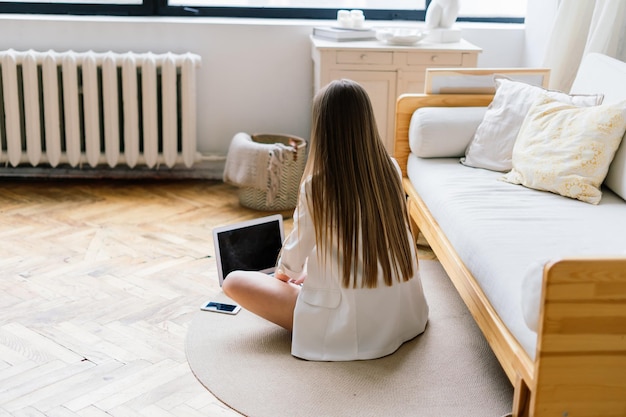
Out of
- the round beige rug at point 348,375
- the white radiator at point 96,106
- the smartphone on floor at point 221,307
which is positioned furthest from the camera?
the white radiator at point 96,106

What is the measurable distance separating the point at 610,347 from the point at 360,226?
0.68 m

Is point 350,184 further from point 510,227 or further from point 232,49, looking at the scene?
point 232,49

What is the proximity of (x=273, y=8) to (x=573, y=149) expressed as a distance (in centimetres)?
185

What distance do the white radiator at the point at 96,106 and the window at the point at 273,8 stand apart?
0.98ft

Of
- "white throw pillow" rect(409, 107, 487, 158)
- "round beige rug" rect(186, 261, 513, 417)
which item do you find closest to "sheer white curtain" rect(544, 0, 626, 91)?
"white throw pillow" rect(409, 107, 487, 158)

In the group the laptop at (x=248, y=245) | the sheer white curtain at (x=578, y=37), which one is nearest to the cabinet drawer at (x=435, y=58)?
the sheer white curtain at (x=578, y=37)

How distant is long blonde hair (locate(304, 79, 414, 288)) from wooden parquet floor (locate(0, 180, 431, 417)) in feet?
1.63

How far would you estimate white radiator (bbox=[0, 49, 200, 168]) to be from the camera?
357 cm

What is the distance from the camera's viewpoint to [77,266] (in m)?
2.80

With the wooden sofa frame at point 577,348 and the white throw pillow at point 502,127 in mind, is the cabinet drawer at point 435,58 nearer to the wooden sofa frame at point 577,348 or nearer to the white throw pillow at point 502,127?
the white throw pillow at point 502,127

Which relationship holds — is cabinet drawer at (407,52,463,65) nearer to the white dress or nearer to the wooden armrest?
the white dress

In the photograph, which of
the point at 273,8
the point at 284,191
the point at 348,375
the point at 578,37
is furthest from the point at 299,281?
the point at 273,8

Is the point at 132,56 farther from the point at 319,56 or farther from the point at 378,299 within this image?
the point at 378,299

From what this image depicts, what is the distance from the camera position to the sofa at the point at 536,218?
5.30 feet
